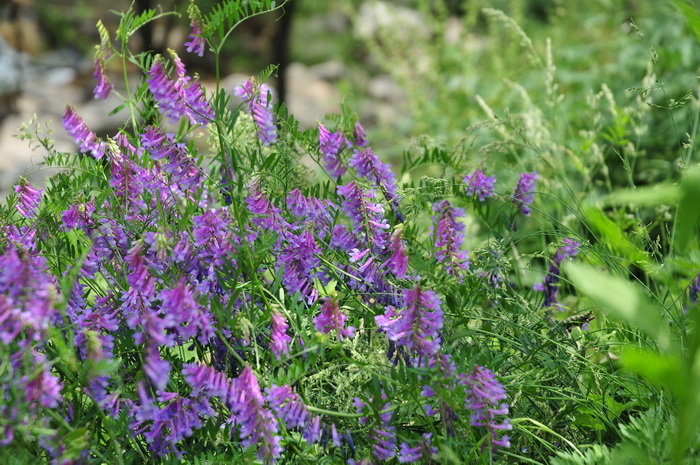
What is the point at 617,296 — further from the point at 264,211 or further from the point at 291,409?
the point at 264,211

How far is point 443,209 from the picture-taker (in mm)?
1504

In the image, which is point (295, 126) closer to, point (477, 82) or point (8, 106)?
point (477, 82)

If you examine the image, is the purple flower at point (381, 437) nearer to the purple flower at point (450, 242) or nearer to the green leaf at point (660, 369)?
the purple flower at point (450, 242)

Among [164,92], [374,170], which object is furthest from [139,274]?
[374,170]

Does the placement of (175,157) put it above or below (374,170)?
above

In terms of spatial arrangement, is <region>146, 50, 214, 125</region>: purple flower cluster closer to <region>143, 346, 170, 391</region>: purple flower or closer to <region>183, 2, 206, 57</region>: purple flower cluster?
<region>183, 2, 206, 57</region>: purple flower cluster

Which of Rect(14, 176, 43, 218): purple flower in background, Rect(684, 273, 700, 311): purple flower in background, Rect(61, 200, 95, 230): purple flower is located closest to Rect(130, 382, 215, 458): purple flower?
Rect(61, 200, 95, 230): purple flower

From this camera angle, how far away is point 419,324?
1199mm

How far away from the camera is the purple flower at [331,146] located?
1.58m

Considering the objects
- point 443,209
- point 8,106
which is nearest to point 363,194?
point 443,209

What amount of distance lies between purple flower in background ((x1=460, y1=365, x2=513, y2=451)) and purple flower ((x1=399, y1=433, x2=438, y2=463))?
0.08 meters

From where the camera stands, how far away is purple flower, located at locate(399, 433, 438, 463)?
1.21m

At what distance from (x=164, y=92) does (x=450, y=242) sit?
0.61 metres

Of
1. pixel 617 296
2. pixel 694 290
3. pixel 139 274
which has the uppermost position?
pixel 139 274
